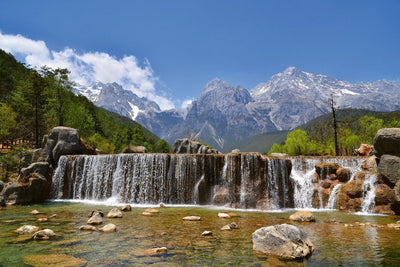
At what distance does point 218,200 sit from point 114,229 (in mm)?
13534

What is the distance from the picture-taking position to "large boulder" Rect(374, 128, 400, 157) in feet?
71.9

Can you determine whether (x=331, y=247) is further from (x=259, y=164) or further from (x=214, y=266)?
(x=259, y=164)

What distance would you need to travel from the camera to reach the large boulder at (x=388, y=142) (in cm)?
2192

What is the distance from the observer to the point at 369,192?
850 inches

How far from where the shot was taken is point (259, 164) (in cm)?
2555

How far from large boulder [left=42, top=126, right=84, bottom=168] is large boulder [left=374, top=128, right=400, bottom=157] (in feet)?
115

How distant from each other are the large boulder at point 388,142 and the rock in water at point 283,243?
17.6m

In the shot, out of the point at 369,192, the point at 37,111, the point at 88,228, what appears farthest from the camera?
the point at 37,111

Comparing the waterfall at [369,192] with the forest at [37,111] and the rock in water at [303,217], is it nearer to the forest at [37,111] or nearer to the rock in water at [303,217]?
the rock in water at [303,217]

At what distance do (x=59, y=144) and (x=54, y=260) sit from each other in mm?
28301

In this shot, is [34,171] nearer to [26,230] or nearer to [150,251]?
[26,230]

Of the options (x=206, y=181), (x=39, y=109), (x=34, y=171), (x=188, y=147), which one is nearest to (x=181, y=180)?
(x=206, y=181)

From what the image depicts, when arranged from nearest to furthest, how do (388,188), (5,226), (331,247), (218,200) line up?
(331,247) < (5,226) < (388,188) < (218,200)

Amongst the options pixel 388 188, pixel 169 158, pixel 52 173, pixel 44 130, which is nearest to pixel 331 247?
pixel 388 188
